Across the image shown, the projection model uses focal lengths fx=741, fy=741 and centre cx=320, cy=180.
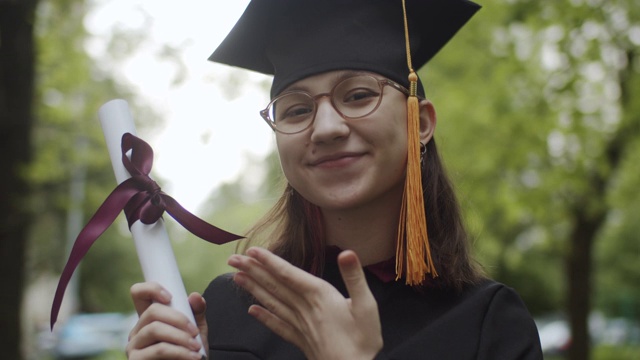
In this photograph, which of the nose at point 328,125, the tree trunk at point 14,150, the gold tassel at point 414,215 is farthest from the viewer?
the tree trunk at point 14,150

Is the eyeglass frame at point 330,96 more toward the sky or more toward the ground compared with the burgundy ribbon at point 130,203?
more toward the sky

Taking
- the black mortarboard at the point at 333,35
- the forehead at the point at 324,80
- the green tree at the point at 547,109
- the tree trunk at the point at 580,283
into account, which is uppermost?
the black mortarboard at the point at 333,35

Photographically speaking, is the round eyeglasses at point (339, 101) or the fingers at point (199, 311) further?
the round eyeglasses at point (339, 101)

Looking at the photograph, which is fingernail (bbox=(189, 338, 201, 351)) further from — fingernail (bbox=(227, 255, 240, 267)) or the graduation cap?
the graduation cap

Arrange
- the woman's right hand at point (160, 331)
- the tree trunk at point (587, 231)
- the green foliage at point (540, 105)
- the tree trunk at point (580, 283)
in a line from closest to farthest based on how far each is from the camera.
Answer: the woman's right hand at point (160, 331), the green foliage at point (540, 105), the tree trunk at point (587, 231), the tree trunk at point (580, 283)

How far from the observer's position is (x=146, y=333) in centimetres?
164

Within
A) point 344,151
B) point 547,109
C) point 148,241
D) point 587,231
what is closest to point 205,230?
point 148,241

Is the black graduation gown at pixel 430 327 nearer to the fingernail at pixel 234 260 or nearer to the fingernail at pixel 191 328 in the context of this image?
the fingernail at pixel 191 328

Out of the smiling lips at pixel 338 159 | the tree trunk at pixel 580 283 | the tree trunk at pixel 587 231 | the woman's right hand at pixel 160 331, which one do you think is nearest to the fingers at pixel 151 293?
the woman's right hand at pixel 160 331

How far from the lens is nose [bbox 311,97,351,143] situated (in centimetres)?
188

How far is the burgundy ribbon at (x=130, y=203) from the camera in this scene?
5.89 ft

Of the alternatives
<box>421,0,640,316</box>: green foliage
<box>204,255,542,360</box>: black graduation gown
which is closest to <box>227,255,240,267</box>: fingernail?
<box>204,255,542,360</box>: black graduation gown

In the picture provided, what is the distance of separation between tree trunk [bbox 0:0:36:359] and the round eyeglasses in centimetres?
598

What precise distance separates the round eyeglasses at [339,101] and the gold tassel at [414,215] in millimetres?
63
